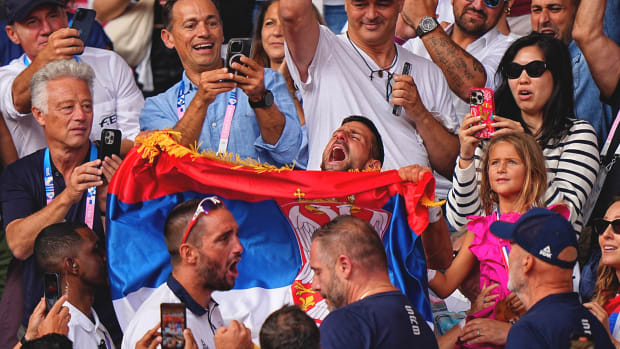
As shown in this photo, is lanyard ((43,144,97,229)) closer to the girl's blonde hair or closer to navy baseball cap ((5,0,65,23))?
navy baseball cap ((5,0,65,23))

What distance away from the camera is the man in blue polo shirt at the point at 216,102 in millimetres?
6301

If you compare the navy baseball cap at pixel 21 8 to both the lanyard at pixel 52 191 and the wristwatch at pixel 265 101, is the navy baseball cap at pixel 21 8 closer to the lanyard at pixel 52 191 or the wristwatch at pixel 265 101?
the lanyard at pixel 52 191

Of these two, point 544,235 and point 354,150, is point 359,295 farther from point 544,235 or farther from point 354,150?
point 354,150

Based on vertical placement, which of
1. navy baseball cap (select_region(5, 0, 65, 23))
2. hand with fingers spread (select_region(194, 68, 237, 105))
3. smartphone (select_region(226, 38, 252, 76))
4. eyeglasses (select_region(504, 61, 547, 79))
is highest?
navy baseball cap (select_region(5, 0, 65, 23))

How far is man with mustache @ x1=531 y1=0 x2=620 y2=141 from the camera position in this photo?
7266mm

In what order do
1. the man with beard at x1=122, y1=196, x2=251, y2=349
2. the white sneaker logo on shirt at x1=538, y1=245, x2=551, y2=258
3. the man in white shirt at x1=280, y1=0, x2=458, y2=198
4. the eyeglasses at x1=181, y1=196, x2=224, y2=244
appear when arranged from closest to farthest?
the white sneaker logo on shirt at x1=538, y1=245, x2=551, y2=258 → the man with beard at x1=122, y1=196, x2=251, y2=349 → the eyeglasses at x1=181, y1=196, x2=224, y2=244 → the man in white shirt at x1=280, y1=0, x2=458, y2=198

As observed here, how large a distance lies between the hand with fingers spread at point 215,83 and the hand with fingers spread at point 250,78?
0.18 ft

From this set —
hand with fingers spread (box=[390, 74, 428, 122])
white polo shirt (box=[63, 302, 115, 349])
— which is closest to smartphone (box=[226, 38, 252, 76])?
hand with fingers spread (box=[390, 74, 428, 122])

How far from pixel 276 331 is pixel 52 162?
302 cm

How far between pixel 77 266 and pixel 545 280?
2.85 m

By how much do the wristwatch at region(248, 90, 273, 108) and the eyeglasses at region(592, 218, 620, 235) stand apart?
223 cm

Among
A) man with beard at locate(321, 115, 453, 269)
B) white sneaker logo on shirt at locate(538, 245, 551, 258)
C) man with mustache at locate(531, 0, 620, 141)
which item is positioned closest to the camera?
white sneaker logo on shirt at locate(538, 245, 551, 258)

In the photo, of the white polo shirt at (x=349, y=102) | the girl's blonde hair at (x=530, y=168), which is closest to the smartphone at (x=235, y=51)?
the white polo shirt at (x=349, y=102)

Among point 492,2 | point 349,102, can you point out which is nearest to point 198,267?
point 349,102
